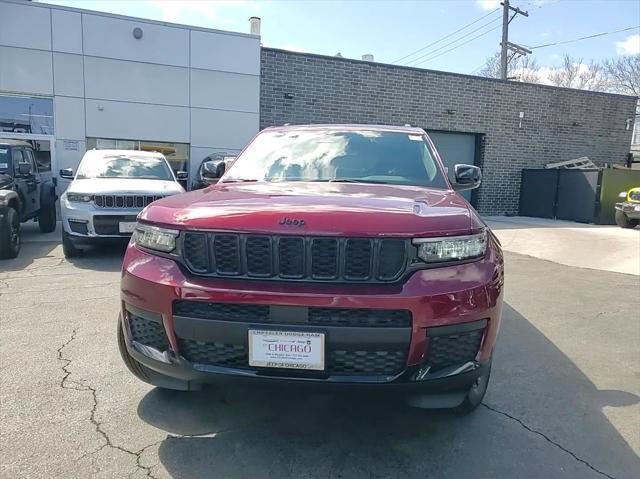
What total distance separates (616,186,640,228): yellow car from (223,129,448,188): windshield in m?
11.5

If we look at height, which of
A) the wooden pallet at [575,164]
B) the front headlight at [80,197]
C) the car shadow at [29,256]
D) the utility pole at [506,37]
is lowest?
the car shadow at [29,256]

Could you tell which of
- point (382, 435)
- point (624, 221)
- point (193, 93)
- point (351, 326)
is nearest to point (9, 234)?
point (382, 435)

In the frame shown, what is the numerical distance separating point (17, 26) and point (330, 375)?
1374 centimetres

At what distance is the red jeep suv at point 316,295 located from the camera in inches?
82.7

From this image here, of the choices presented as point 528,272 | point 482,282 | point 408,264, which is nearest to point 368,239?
point 408,264

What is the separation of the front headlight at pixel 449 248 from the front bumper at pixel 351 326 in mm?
53

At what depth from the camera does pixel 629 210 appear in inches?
502

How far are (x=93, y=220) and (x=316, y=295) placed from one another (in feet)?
19.5

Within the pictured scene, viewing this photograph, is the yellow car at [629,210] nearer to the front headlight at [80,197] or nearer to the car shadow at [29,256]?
the front headlight at [80,197]

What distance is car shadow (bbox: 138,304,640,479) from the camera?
2.33 m

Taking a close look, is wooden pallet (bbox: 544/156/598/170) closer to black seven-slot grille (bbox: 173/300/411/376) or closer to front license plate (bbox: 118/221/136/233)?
front license plate (bbox: 118/221/136/233)

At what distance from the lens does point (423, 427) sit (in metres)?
2.71

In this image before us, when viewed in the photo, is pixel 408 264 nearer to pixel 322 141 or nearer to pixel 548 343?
pixel 322 141

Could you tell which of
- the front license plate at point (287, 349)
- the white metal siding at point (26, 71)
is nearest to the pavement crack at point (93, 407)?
the front license plate at point (287, 349)
